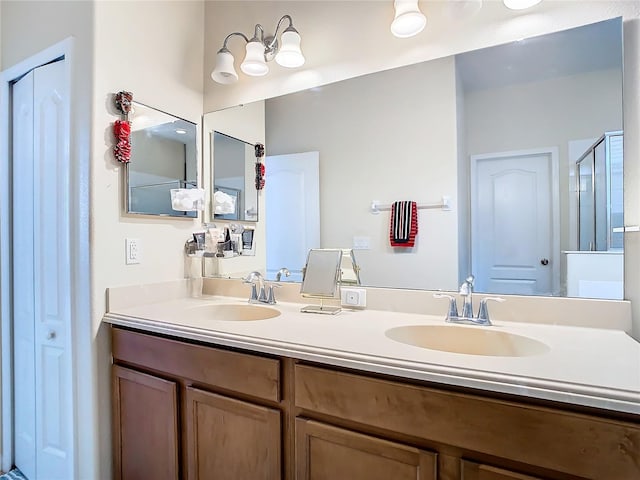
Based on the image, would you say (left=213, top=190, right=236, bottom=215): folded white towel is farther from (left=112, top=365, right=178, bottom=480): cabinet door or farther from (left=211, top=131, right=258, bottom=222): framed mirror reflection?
(left=112, top=365, right=178, bottom=480): cabinet door

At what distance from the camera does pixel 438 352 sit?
95 centimetres

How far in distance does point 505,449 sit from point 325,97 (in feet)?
5.06

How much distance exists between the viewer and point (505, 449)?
79 centimetres

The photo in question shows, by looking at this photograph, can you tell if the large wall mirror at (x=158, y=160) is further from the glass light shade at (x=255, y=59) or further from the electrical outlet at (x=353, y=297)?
the electrical outlet at (x=353, y=297)

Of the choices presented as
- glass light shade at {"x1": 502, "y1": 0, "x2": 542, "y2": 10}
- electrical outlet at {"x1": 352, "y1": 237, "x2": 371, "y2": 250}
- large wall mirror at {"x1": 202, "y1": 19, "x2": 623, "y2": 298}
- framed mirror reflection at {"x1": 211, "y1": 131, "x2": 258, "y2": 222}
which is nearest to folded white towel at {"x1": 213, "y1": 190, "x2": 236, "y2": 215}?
framed mirror reflection at {"x1": 211, "y1": 131, "x2": 258, "y2": 222}

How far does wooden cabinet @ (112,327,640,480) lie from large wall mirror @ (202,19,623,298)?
658 millimetres

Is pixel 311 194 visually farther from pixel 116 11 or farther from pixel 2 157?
pixel 2 157

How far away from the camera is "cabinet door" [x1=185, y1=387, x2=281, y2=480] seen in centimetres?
111

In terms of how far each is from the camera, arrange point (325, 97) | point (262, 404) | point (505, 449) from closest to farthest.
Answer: point (505, 449)
point (262, 404)
point (325, 97)

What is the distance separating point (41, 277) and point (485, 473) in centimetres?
196

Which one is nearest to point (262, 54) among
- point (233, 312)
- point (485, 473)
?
point (233, 312)

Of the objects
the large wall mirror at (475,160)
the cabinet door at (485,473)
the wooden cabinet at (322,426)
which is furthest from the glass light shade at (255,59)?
the cabinet door at (485,473)

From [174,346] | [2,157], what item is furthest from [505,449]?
[2,157]

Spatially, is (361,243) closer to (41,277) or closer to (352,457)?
(352,457)
